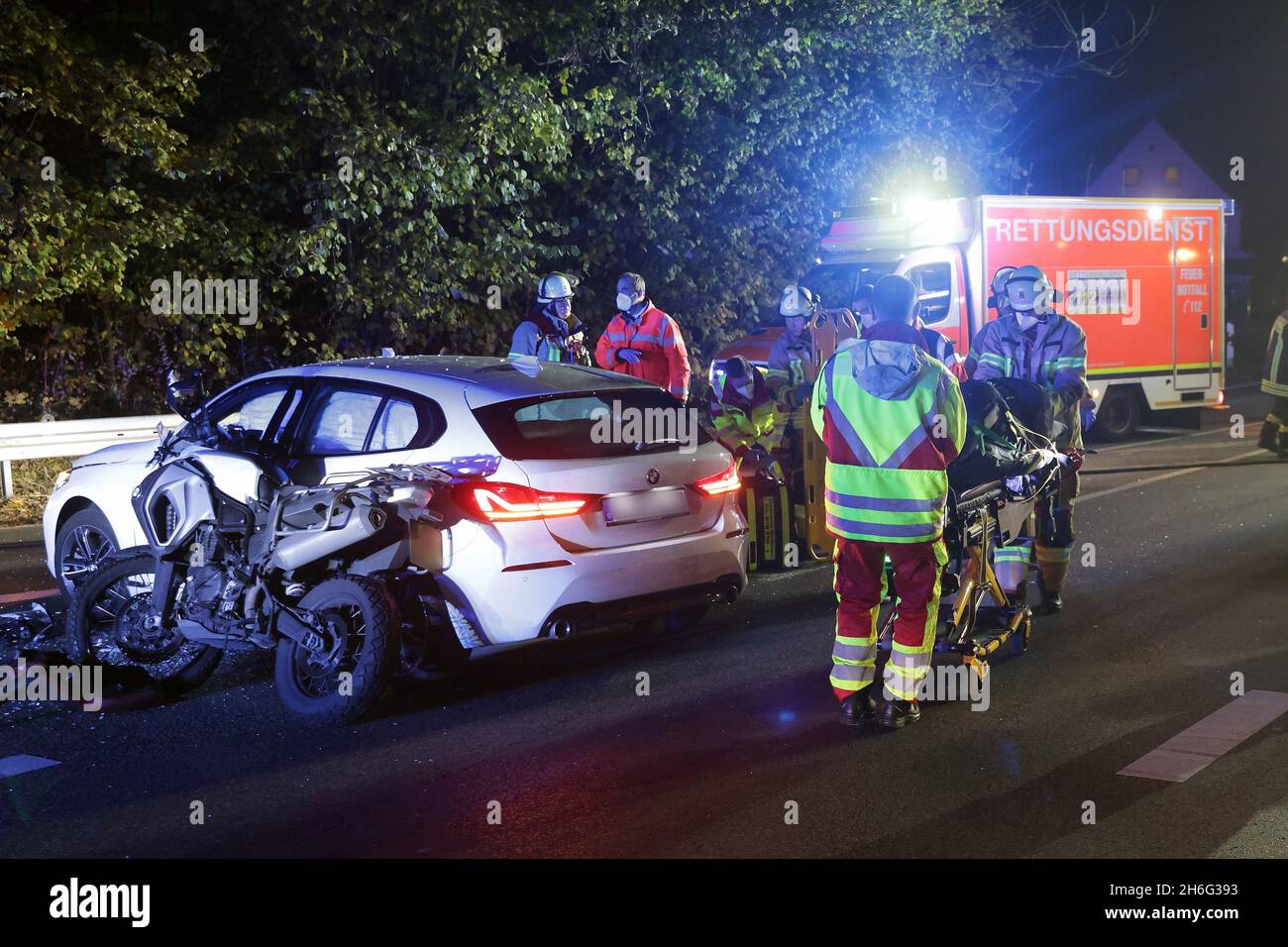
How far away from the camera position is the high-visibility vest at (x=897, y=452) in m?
5.93

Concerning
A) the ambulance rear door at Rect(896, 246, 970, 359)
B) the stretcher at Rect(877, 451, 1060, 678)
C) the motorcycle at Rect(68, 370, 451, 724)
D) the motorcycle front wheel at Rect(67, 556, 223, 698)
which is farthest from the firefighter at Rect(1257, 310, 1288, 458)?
the motorcycle front wheel at Rect(67, 556, 223, 698)

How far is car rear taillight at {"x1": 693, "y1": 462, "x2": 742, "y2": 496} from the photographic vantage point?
7.24 metres

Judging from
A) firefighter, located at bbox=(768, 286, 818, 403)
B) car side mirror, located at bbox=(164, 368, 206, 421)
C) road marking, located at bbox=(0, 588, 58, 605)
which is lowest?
road marking, located at bbox=(0, 588, 58, 605)

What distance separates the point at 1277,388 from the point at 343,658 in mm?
12238

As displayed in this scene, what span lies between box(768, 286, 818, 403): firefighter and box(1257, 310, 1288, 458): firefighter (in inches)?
272

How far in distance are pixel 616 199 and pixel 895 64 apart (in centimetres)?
559

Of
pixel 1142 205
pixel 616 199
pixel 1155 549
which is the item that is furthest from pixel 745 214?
pixel 1155 549

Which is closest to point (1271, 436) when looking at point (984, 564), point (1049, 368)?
point (1049, 368)

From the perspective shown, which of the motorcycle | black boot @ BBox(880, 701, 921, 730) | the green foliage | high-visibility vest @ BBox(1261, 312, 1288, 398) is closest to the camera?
black boot @ BBox(880, 701, 921, 730)

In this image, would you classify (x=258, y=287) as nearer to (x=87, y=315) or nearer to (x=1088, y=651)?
(x=87, y=315)

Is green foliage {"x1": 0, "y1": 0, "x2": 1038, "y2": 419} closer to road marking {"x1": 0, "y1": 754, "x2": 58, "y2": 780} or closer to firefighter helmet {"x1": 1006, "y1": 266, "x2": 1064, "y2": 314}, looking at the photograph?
firefighter helmet {"x1": 1006, "y1": 266, "x2": 1064, "y2": 314}

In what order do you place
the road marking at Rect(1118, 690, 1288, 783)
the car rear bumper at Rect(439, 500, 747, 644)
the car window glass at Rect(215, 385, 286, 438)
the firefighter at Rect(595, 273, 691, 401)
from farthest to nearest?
1. the firefighter at Rect(595, 273, 691, 401)
2. the car window glass at Rect(215, 385, 286, 438)
3. the car rear bumper at Rect(439, 500, 747, 644)
4. the road marking at Rect(1118, 690, 1288, 783)
